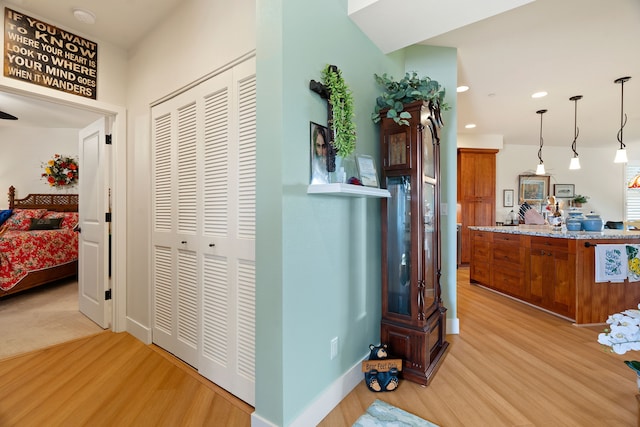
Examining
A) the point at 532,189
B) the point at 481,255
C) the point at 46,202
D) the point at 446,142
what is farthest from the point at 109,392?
the point at 532,189

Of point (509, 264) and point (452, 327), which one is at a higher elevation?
point (509, 264)

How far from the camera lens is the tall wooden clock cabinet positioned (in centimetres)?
185

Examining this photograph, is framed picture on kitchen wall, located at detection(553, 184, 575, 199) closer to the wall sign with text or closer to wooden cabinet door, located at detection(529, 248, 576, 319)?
wooden cabinet door, located at detection(529, 248, 576, 319)

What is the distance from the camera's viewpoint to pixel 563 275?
2979mm

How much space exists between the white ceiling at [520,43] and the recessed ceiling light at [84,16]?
0.13 feet

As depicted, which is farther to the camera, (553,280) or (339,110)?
(553,280)

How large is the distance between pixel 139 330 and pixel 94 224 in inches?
47.4

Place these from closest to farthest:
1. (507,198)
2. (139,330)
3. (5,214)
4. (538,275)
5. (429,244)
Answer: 1. (429,244)
2. (139,330)
3. (538,275)
4. (5,214)
5. (507,198)

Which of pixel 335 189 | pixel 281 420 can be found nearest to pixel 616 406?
pixel 281 420

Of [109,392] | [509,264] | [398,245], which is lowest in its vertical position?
[109,392]

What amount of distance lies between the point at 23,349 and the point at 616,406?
4.24 m

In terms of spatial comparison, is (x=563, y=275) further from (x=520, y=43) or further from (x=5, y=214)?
(x=5, y=214)

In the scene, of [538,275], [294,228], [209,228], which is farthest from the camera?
[538,275]

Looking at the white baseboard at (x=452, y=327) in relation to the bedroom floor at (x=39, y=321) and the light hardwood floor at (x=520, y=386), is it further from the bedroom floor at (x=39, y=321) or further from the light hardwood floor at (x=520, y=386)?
the bedroom floor at (x=39, y=321)
